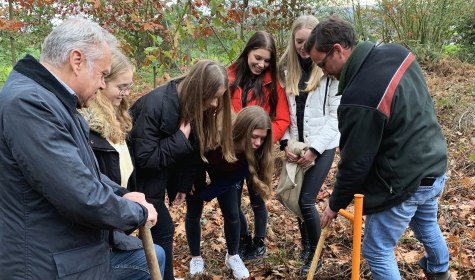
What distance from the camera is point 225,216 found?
3.76m

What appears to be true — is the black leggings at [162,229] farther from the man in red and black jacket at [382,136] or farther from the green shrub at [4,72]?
the green shrub at [4,72]

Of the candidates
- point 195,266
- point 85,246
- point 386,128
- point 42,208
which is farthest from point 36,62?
point 195,266

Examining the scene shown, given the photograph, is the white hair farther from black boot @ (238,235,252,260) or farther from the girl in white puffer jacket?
black boot @ (238,235,252,260)

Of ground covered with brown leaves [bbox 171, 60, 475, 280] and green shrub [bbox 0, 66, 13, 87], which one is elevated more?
green shrub [bbox 0, 66, 13, 87]

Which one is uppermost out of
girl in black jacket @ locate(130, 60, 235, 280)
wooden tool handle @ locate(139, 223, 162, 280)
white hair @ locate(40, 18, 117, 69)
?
white hair @ locate(40, 18, 117, 69)

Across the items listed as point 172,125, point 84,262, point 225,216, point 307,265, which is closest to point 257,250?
point 307,265

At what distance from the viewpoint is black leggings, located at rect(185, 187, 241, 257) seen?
3717 millimetres

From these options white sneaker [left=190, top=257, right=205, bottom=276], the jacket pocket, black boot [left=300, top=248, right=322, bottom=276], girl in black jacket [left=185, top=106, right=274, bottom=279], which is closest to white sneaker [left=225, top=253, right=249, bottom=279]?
girl in black jacket [left=185, top=106, right=274, bottom=279]

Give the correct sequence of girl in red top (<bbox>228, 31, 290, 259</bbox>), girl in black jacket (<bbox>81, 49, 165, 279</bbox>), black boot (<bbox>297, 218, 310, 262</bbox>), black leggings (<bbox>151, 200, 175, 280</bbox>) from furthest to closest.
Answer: black boot (<bbox>297, 218, 310, 262</bbox>)
girl in red top (<bbox>228, 31, 290, 259</bbox>)
black leggings (<bbox>151, 200, 175, 280</bbox>)
girl in black jacket (<bbox>81, 49, 165, 279</bbox>)

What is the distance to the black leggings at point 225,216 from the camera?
146 inches

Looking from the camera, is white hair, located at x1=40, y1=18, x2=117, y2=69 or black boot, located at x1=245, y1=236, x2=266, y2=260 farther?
black boot, located at x1=245, y1=236, x2=266, y2=260

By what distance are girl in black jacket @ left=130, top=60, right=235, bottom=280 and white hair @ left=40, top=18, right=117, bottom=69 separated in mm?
1128

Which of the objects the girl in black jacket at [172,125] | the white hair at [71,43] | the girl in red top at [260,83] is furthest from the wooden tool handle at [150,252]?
the girl in red top at [260,83]

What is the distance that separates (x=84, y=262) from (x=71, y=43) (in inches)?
35.5
